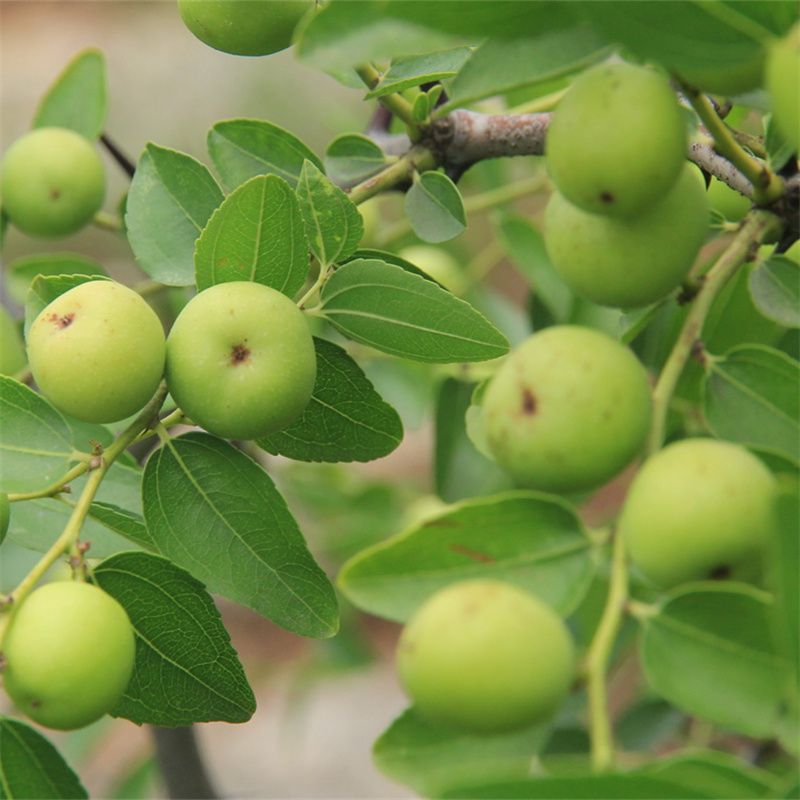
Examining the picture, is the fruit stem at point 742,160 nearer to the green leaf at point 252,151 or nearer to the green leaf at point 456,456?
the green leaf at point 252,151

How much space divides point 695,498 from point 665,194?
20 centimetres

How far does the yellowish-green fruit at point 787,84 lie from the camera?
61cm

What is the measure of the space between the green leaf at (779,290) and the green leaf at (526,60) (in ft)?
0.77

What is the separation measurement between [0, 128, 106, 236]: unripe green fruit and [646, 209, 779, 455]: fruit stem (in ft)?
2.80

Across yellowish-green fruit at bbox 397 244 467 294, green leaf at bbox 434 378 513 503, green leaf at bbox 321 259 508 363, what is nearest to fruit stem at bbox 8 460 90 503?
green leaf at bbox 321 259 508 363

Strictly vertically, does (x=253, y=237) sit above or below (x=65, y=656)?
above

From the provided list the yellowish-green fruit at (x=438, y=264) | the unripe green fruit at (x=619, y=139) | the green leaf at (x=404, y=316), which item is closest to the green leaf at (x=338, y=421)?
the green leaf at (x=404, y=316)

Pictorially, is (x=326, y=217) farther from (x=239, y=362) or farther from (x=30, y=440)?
(x=30, y=440)

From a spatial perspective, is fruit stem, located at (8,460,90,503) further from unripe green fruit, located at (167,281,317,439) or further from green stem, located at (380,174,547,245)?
green stem, located at (380,174,547,245)

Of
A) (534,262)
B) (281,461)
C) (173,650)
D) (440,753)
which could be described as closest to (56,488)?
(173,650)

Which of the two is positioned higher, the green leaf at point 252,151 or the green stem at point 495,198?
the green leaf at point 252,151

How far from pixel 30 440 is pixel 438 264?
105 centimetres

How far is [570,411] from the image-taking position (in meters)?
0.67

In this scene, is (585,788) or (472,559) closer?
(585,788)
